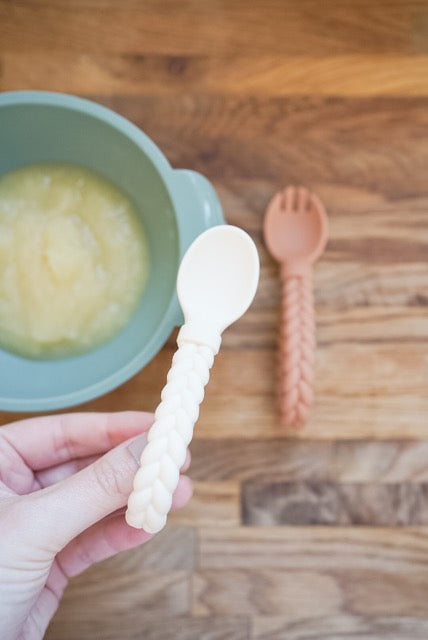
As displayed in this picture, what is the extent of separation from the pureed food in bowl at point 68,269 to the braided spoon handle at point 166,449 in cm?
27

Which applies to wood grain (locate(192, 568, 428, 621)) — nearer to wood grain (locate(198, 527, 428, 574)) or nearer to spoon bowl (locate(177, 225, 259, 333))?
wood grain (locate(198, 527, 428, 574))

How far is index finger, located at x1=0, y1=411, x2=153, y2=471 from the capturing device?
69cm

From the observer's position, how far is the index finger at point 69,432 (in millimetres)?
694

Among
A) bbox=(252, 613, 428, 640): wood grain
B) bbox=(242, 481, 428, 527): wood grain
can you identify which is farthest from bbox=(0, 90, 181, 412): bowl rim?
bbox=(252, 613, 428, 640): wood grain

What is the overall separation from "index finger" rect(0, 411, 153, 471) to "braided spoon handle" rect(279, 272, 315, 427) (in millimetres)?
164

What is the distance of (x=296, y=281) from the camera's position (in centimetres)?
77

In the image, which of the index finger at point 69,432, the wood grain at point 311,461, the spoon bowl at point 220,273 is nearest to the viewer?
the spoon bowl at point 220,273

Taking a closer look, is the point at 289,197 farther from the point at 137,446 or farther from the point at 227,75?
the point at 137,446

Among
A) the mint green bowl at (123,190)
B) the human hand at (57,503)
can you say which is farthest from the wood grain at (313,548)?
the mint green bowl at (123,190)

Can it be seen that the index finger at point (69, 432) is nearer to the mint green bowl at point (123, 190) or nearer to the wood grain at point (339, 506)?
the mint green bowl at point (123, 190)

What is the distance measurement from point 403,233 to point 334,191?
99 millimetres

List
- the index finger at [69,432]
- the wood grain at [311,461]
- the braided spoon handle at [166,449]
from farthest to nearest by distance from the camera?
1. the wood grain at [311,461]
2. the index finger at [69,432]
3. the braided spoon handle at [166,449]

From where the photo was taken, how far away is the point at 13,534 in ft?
1.74

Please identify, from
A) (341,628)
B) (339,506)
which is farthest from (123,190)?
(341,628)
